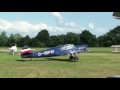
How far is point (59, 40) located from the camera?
257 feet

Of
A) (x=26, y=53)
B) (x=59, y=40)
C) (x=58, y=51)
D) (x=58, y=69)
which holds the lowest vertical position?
(x=58, y=69)

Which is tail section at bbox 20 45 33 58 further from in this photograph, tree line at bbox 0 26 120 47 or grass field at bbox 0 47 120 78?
tree line at bbox 0 26 120 47

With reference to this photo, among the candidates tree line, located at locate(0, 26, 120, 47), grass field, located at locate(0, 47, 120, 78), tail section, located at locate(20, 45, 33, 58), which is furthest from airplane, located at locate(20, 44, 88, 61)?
A: tree line, located at locate(0, 26, 120, 47)

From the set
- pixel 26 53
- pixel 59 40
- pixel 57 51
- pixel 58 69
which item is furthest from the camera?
pixel 59 40

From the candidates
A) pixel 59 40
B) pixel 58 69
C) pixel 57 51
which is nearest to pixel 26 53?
pixel 57 51

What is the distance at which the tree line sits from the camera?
75.3 meters

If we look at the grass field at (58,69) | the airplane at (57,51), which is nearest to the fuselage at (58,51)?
the airplane at (57,51)

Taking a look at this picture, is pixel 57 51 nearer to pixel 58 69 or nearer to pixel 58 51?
pixel 58 51

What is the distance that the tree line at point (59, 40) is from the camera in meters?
75.3
